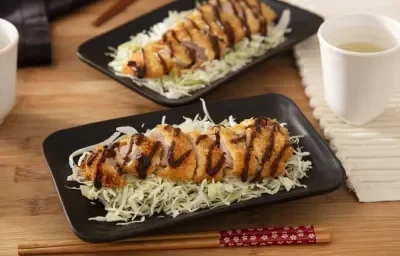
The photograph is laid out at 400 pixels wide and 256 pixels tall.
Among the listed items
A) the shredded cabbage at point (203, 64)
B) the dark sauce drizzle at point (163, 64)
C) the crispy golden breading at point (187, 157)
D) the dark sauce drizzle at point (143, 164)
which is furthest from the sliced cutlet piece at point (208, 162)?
the dark sauce drizzle at point (163, 64)

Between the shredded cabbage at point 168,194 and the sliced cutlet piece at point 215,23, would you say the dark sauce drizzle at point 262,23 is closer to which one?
the sliced cutlet piece at point 215,23

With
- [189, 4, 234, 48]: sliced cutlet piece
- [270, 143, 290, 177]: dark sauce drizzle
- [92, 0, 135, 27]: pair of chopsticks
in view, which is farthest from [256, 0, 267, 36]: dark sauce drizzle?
[270, 143, 290, 177]: dark sauce drizzle

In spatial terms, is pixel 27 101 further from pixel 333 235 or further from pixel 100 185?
pixel 333 235

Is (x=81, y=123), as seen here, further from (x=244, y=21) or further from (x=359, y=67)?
(x=359, y=67)

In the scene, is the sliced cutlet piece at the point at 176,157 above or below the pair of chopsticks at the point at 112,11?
above

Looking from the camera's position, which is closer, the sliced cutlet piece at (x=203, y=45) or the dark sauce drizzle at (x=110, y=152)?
the dark sauce drizzle at (x=110, y=152)

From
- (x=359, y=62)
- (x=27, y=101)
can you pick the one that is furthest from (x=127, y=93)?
(x=359, y=62)
